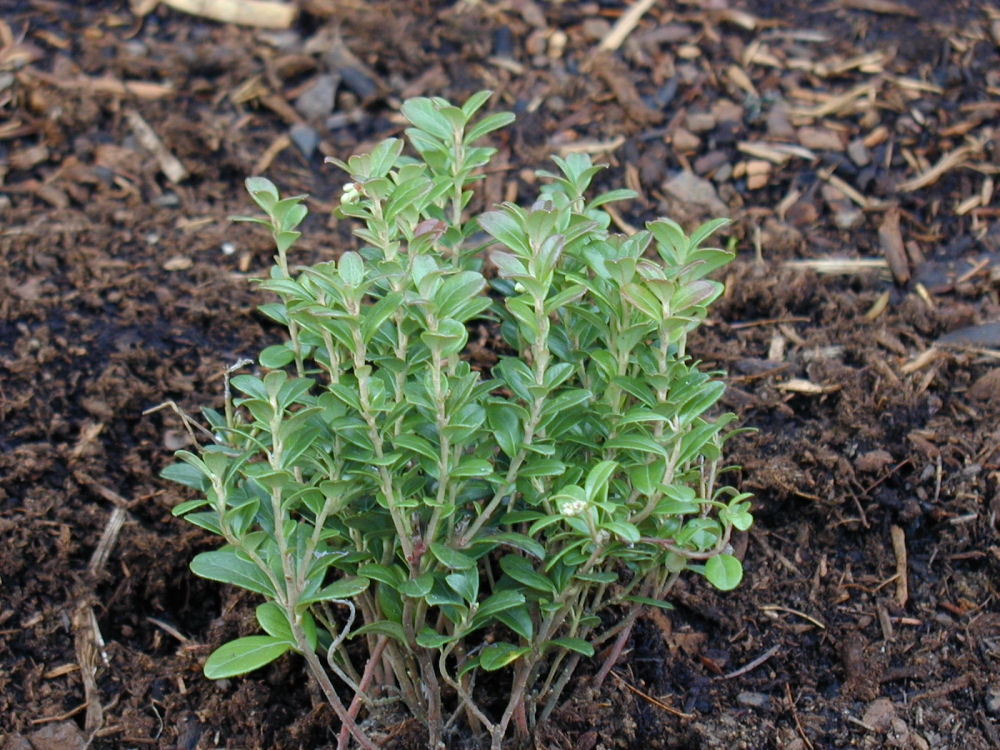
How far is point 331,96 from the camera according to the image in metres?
5.09

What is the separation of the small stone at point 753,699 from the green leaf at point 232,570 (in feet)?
4.46

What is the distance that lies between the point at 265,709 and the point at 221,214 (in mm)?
2377

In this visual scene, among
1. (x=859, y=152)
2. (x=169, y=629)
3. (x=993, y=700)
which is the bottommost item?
(x=169, y=629)

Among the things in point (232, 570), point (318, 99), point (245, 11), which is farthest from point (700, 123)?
point (232, 570)

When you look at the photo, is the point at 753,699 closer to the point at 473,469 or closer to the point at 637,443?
the point at 637,443

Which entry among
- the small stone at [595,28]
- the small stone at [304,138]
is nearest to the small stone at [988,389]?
the small stone at [595,28]

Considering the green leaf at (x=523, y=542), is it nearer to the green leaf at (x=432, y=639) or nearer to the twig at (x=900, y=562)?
the green leaf at (x=432, y=639)

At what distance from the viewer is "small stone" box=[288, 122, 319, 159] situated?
489 cm

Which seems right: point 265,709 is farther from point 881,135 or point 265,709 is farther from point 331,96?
point 881,135

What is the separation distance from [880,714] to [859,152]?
2734mm

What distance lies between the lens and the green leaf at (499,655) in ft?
7.22

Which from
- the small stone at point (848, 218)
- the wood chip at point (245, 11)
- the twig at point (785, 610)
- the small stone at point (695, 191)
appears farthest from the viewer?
the wood chip at point (245, 11)

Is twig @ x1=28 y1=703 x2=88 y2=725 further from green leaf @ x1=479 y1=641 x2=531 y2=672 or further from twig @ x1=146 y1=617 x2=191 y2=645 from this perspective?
green leaf @ x1=479 y1=641 x2=531 y2=672

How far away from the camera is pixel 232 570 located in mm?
2240
